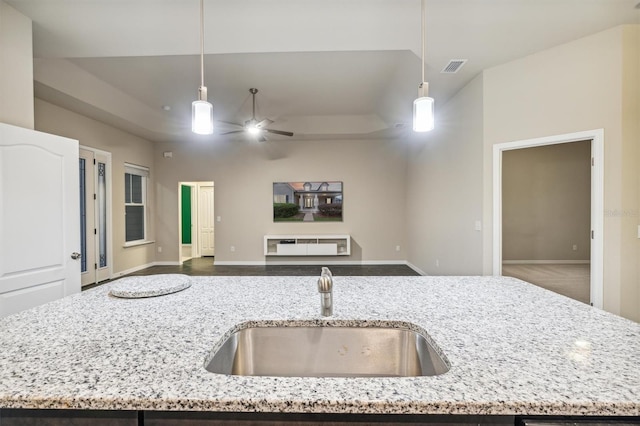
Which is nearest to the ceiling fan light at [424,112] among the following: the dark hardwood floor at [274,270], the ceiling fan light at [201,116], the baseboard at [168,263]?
the ceiling fan light at [201,116]

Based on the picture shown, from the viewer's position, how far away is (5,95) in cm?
212

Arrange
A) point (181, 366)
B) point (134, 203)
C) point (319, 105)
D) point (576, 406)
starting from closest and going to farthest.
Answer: point (576, 406)
point (181, 366)
point (319, 105)
point (134, 203)

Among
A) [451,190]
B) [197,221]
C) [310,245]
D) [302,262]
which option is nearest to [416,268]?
[451,190]

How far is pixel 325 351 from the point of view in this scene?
1.07 m

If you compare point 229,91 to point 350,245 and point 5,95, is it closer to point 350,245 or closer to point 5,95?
point 5,95

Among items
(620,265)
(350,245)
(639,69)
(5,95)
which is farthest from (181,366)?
(350,245)

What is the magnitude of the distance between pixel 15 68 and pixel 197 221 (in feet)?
18.8

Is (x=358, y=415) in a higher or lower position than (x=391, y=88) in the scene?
lower

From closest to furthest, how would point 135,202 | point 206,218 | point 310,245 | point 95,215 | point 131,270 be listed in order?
point 95,215 < point 131,270 < point 135,202 < point 310,245 < point 206,218

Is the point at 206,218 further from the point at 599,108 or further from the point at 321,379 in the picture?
the point at 599,108

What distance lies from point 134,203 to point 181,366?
6141 mm

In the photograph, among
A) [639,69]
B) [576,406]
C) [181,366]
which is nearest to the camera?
[576,406]

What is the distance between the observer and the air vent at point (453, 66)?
287 cm

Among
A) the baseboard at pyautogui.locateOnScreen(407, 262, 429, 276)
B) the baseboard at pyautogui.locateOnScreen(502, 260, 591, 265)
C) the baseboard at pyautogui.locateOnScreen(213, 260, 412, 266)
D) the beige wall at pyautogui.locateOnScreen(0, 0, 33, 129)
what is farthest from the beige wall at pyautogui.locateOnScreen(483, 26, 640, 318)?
the beige wall at pyautogui.locateOnScreen(0, 0, 33, 129)
